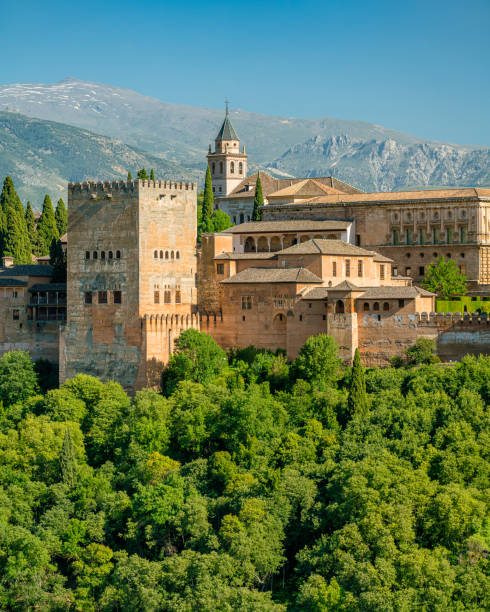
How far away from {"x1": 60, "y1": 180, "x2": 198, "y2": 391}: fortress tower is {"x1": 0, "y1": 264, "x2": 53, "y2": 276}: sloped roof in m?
8.27

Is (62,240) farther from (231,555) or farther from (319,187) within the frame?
(231,555)

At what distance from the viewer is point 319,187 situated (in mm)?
90438

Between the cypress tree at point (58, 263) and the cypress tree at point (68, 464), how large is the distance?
66.8ft

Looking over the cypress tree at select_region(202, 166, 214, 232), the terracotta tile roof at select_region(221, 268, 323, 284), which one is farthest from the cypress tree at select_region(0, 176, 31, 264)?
the terracotta tile roof at select_region(221, 268, 323, 284)

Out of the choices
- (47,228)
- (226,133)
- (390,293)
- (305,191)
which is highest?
(226,133)

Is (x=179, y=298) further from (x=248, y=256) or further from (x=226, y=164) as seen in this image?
(x=226, y=164)

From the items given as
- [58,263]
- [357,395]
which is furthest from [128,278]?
[357,395]

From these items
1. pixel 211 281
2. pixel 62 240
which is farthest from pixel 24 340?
pixel 62 240

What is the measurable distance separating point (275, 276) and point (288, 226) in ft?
41.3

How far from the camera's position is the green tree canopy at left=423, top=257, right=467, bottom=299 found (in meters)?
76.7

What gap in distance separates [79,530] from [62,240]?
4159 cm

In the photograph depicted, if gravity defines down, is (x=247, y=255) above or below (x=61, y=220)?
below

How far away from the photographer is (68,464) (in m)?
57.9

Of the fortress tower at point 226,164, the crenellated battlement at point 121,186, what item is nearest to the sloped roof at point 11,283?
the crenellated battlement at point 121,186
